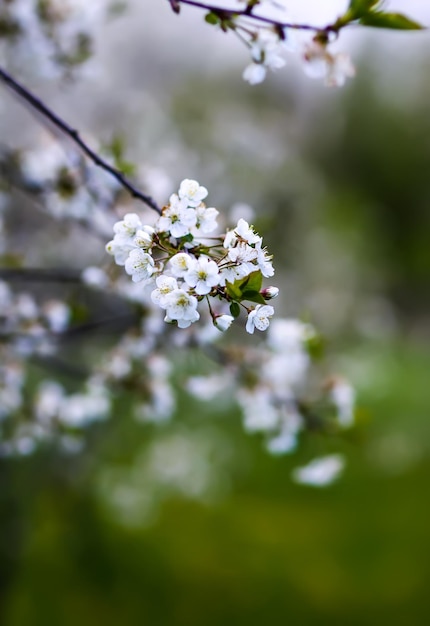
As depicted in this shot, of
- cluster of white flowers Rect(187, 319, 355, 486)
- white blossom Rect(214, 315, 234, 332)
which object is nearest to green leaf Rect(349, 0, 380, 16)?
white blossom Rect(214, 315, 234, 332)

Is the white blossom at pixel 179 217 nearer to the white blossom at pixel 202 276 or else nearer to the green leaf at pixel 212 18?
the white blossom at pixel 202 276

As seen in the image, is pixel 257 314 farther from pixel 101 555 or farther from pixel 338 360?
pixel 338 360

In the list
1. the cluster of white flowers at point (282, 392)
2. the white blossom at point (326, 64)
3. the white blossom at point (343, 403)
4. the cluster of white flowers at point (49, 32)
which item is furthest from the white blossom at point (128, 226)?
the cluster of white flowers at point (49, 32)

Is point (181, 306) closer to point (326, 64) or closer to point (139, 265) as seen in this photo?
point (139, 265)

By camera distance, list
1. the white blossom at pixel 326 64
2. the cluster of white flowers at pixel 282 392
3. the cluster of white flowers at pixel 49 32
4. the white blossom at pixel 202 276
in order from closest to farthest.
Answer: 1. the white blossom at pixel 202 276
2. the white blossom at pixel 326 64
3. the cluster of white flowers at pixel 282 392
4. the cluster of white flowers at pixel 49 32

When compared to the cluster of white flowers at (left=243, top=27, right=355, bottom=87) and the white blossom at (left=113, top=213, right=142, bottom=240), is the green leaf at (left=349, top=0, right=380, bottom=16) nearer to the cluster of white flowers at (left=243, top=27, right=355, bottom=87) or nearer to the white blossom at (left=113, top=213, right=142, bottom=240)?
the cluster of white flowers at (left=243, top=27, right=355, bottom=87)

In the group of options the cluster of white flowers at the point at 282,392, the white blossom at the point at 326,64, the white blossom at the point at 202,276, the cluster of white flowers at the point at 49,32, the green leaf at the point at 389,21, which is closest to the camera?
the white blossom at the point at 202,276

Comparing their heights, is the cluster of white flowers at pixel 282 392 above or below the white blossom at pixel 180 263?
above

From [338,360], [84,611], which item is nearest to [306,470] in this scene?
[84,611]
